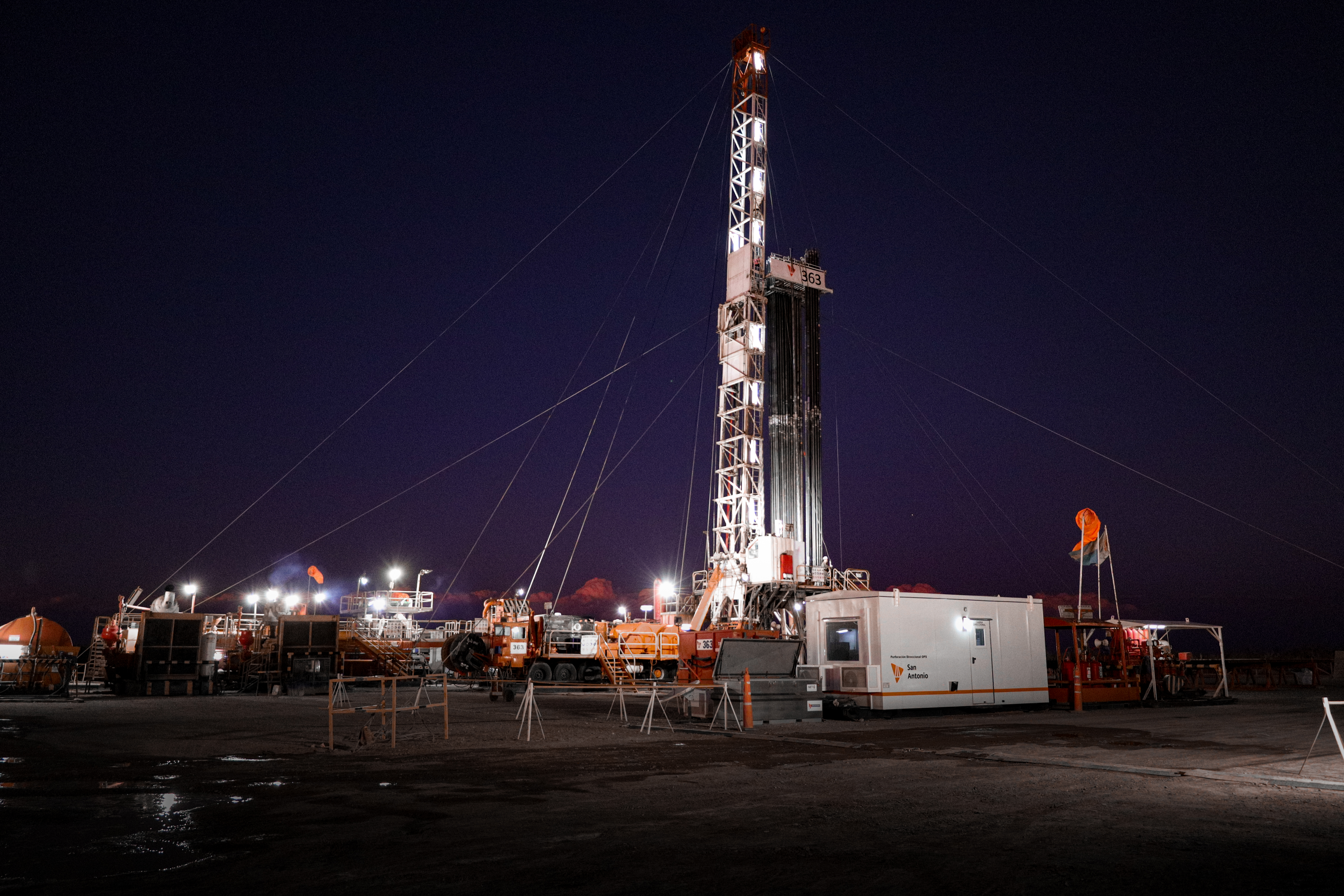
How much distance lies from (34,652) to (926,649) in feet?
95.5

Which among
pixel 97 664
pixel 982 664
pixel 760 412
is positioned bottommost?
pixel 97 664

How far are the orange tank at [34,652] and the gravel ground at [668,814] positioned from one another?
17463 mm

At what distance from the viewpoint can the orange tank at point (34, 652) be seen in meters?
27.2

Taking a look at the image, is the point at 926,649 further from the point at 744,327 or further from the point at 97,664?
the point at 97,664

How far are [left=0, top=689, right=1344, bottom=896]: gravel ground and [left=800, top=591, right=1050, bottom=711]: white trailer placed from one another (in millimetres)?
4072

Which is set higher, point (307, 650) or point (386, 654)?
point (307, 650)

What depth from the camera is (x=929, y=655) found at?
59.6 ft

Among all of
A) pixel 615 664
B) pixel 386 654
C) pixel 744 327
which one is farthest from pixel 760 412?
pixel 386 654

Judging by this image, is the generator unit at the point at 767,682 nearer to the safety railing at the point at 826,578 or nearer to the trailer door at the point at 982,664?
the trailer door at the point at 982,664

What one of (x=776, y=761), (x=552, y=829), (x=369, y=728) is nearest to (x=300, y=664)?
(x=369, y=728)

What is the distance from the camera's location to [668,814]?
6.95m

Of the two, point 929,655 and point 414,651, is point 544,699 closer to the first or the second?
point 929,655

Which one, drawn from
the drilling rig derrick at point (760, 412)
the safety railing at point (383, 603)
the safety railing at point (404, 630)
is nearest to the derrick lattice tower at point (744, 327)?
the drilling rig derrick at point (760, 412)

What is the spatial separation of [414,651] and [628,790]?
104ft
